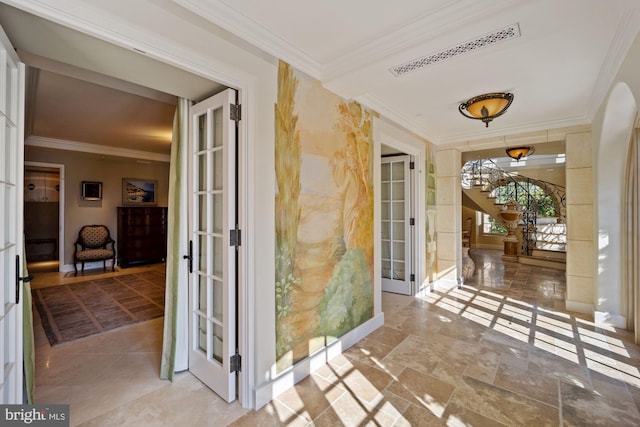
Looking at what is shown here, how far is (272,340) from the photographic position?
79.0 inches

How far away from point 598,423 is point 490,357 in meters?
0.79

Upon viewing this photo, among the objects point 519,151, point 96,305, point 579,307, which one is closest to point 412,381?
point 579,307

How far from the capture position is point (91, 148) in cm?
539

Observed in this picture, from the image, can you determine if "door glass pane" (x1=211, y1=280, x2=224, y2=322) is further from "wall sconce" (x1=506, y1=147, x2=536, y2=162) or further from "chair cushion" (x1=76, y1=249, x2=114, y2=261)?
"chair cushion" (x1=76, y1=249, x2=114, y2=261)

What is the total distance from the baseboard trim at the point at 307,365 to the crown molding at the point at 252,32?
234 cm

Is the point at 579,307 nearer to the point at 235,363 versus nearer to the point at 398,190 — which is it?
the point at 398,190

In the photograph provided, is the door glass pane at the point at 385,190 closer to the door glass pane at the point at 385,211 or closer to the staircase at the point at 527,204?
the door glass pane at the point at 385,211

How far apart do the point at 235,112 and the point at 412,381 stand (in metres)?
2.38

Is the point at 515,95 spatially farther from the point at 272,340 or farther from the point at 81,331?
the point at 81,331

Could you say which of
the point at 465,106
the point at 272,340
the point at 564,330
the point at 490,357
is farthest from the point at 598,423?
the point at 465,106

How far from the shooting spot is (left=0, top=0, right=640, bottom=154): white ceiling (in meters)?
1.57

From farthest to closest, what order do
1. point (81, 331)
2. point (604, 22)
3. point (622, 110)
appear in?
1. point (81, 331)
2. point (622, 110)
3. point (604, 22)

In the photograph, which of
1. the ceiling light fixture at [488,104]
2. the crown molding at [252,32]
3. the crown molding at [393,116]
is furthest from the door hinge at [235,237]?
the ceiling light fixture at [488,104]

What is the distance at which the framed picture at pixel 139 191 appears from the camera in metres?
6.58
